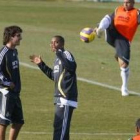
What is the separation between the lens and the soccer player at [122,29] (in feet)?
69.4

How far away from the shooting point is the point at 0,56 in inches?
554

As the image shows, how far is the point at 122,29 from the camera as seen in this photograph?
21688mm

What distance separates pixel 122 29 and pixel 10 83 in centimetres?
811

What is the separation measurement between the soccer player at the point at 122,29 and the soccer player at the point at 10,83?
7.08m

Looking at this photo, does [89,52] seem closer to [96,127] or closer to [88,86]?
[88,86]

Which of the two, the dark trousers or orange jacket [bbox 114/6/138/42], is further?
orange jacket [bbox 114/6/138/42]

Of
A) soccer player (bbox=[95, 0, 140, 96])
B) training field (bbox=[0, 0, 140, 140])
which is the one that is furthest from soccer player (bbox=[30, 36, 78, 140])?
soccer player (bbox=[95, 0, 140, 96])

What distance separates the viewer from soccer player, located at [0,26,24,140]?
46.1 feet

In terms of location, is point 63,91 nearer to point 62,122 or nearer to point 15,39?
point 62,122

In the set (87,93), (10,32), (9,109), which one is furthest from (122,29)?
(9,109)

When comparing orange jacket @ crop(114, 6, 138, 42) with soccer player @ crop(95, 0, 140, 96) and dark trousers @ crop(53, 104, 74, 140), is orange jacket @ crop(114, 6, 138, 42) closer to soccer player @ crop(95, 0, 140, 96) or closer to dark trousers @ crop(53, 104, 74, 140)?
soccer player @ crop(95, 0, 140, 96)

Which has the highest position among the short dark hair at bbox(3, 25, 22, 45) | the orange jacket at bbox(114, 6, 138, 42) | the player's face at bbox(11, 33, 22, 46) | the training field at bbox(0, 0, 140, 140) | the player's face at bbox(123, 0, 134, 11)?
the player's face at bbox(123, 0, 134, 11)

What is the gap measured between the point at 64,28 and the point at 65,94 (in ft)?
83.7

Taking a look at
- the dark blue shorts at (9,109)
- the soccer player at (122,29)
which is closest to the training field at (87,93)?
the soccer player at (122,29)
